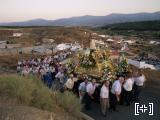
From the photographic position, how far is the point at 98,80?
1723cm

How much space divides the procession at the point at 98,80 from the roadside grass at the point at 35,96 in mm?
1996

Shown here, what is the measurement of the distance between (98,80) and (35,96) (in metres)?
5.54

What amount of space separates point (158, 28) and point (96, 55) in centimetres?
16927

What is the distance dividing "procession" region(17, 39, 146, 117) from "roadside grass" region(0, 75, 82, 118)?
1996 mm

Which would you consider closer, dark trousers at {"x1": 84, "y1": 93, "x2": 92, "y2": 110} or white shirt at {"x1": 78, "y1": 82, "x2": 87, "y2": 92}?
dark trousers at {"x1": 84, "y1": 93, "x2": 92, "y2": 110}

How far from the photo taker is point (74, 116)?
12.3 metres

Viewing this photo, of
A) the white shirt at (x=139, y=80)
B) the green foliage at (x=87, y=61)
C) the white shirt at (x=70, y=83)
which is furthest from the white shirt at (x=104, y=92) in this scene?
the green foliage at (x=87, y=61)

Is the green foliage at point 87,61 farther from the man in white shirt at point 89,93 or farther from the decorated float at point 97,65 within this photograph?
the man in white shirt at point 89,93

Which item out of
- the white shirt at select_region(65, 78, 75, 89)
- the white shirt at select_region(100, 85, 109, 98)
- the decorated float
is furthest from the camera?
the decorated float

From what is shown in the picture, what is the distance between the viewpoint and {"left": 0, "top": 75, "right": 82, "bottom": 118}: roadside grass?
11828 millimetres

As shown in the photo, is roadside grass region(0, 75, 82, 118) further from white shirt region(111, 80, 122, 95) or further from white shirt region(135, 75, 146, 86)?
white shirt region(135, 75, 146, 86)

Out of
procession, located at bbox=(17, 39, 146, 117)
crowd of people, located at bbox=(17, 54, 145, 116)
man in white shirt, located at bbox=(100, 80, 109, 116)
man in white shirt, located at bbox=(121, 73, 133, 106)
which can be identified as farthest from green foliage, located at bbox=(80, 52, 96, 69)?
man in white shirt, located at bbox=(100, 80, 109, 116)

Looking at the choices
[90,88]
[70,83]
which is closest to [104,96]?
[90,88]

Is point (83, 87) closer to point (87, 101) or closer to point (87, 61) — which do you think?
point (87, 101)
